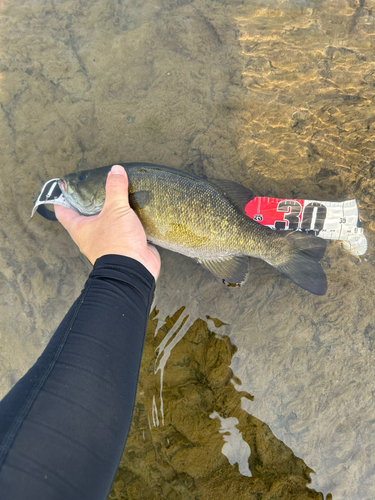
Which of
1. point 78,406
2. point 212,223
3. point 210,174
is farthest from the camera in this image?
point 210,174

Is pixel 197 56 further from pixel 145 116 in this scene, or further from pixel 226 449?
pixel 226 449

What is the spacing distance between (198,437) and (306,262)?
6.66ft

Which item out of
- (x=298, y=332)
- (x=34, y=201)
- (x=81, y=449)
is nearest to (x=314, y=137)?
(x=298, y=332)

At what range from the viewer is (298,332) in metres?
3.10

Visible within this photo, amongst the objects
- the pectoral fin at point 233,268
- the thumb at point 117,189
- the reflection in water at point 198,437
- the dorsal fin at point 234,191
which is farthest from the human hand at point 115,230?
the reflection in water at point 198,437

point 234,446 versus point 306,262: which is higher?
point 306,262

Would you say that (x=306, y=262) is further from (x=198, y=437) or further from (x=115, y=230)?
(x=198, y=437)

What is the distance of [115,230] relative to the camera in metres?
2.68

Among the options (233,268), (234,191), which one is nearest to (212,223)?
(234,191)

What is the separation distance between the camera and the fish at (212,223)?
290 centimetres

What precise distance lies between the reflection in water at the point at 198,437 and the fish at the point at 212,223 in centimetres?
91

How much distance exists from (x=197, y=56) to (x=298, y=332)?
3.29 m

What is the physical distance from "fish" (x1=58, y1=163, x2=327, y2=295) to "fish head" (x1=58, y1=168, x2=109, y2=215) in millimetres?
343

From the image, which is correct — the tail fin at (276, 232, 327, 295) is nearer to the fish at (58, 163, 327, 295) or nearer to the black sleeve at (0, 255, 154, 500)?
the fish at (58, 163, 327, 295)
